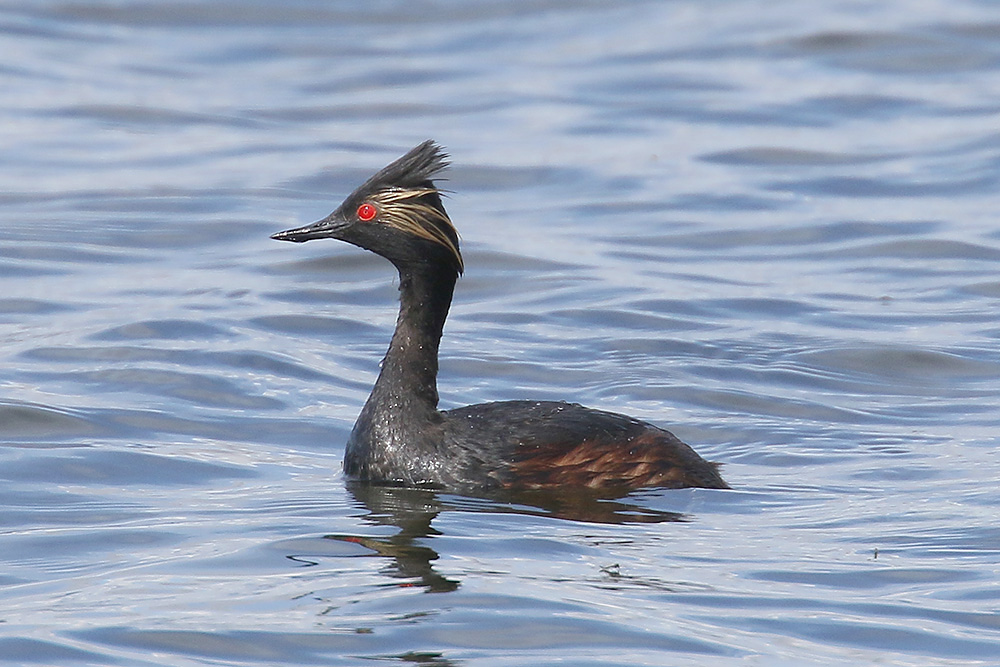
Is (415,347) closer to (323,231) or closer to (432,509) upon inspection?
(323,231)

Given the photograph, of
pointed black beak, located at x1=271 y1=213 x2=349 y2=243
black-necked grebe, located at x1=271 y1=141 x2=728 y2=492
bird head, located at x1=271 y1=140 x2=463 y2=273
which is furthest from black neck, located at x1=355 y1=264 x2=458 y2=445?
pointed black beak, located at x1=271 y1=213 x2=349 y2=243

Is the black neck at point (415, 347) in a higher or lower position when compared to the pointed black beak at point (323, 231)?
lower

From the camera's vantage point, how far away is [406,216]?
9.32 meters

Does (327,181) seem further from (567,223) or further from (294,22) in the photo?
(294,22)

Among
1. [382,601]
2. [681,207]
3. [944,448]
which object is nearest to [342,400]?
[944,448]

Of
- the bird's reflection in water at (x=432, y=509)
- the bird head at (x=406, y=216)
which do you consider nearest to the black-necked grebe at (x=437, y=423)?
the bird head at (x=406, y=216)

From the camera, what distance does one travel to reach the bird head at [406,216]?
9.31 metres

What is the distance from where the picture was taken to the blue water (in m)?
7.15

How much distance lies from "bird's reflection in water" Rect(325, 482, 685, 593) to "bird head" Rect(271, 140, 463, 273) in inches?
47.6

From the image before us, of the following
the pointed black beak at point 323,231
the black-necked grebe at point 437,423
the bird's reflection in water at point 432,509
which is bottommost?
the bird's reflection in water at point 432,509

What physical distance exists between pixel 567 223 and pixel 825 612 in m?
10.1

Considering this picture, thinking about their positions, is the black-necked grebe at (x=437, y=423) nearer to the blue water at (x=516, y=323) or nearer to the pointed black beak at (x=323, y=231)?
the pointed black beak at (x=323, y=231)

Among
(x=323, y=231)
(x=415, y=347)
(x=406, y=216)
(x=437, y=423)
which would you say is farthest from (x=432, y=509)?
(x=323, y=231)

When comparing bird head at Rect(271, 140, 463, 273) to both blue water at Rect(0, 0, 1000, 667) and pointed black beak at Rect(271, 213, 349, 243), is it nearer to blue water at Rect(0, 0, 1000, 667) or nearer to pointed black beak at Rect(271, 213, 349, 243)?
pointed black beak at Rect(271, 213, 349, 243)
